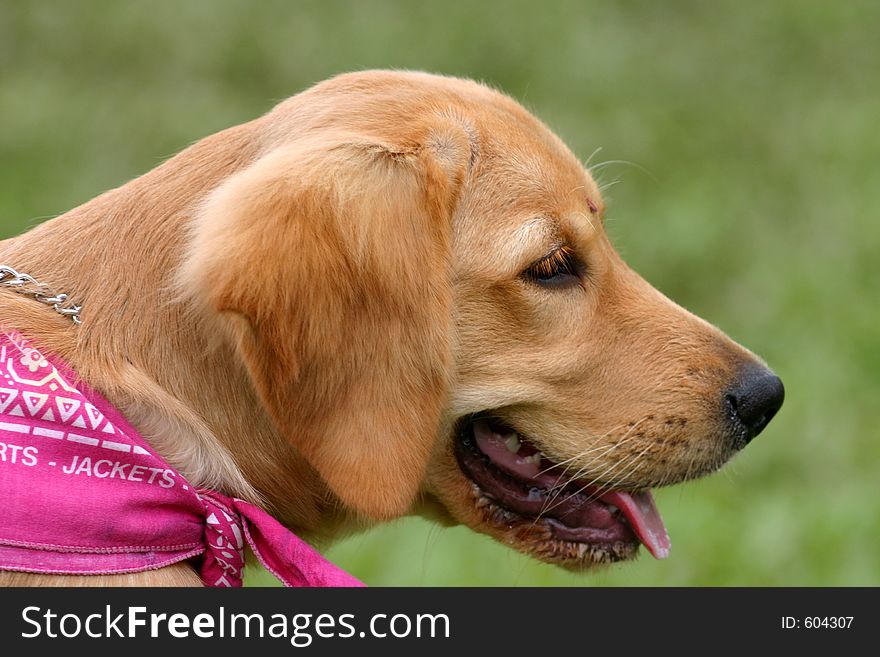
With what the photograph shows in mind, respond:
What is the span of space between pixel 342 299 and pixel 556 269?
753mm

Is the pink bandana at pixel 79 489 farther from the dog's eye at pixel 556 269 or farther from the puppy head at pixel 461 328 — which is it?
the dog's eye at pixel 556 269

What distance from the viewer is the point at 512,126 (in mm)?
3762

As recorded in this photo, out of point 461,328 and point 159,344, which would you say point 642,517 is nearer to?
point 461,328

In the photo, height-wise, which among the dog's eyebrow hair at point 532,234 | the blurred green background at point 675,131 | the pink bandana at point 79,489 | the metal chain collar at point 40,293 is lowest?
the blurred green background at point 675,131

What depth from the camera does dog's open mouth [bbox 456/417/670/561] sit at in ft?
12.1

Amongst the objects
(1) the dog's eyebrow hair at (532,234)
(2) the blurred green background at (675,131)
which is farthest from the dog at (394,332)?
(2) the blurred green background at (675,131)

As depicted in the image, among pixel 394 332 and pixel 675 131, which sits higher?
pixel 394 332

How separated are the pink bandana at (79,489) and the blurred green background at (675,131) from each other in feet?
11.3

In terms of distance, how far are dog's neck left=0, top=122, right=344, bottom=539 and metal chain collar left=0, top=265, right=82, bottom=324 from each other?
0.03 meters

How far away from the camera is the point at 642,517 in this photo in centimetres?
391

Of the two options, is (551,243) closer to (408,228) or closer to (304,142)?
(408,228)

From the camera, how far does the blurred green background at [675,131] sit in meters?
7.26

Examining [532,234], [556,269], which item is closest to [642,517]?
[556,269]

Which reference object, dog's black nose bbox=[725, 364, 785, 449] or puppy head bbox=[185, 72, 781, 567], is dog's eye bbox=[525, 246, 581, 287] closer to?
puppy head bbox=[185, 72, 781, 567]
